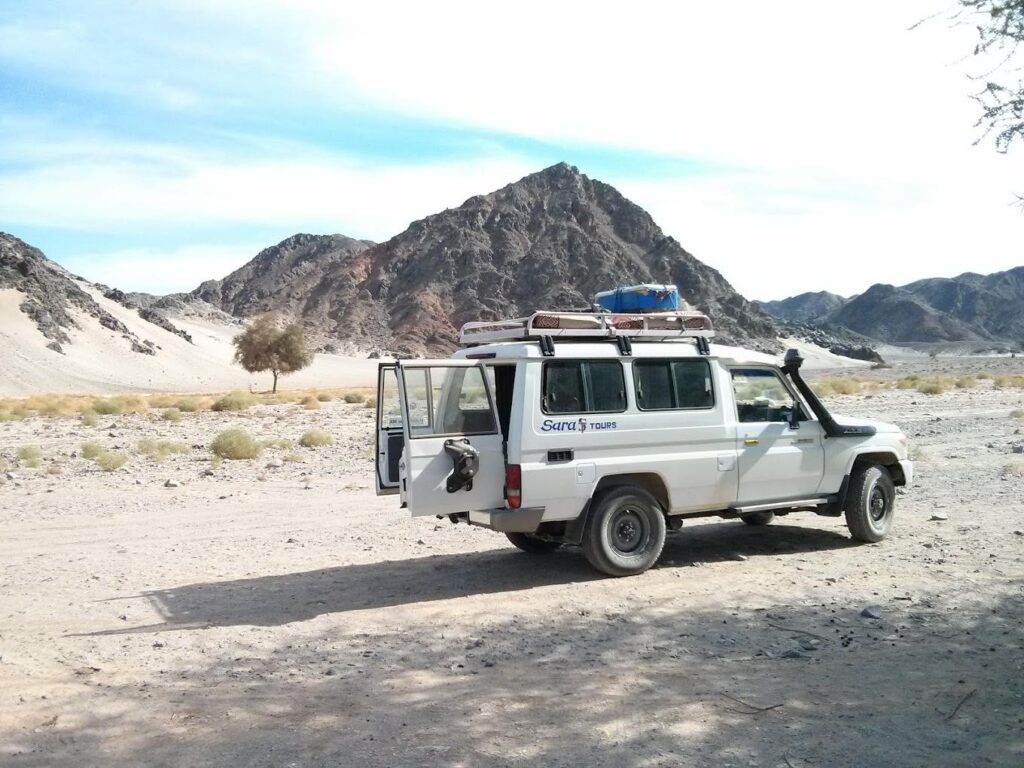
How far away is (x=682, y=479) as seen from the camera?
9133mm

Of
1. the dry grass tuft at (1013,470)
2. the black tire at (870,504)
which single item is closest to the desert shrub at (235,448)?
the black tire at (870,504)

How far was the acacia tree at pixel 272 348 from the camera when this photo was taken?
67.1 metres

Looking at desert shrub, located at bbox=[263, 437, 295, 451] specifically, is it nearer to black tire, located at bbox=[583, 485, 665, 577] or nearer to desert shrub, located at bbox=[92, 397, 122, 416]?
black tire, located at bbox=[583, 485, 665, 577]

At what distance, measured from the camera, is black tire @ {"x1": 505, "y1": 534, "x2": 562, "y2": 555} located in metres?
10.2

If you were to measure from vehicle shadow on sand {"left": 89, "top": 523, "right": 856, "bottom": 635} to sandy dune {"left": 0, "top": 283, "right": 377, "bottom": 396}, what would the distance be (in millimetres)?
70482

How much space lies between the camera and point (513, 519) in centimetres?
829

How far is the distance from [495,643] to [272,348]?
62.3m

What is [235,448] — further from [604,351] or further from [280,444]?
[604,351]

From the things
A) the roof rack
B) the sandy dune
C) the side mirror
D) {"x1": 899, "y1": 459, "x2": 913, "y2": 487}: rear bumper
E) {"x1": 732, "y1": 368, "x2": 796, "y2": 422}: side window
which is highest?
the sandy dune

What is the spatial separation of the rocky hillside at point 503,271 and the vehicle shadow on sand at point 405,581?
11834cm

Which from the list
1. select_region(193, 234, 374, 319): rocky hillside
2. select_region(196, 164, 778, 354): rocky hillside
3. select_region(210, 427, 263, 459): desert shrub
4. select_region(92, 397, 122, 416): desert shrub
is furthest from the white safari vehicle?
select_region(193, 234, 374, 319): rocky hillside

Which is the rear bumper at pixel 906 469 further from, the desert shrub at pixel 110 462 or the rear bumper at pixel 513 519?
the desert shrub at pixel 110 462

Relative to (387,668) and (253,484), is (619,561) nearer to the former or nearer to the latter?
(387,668)

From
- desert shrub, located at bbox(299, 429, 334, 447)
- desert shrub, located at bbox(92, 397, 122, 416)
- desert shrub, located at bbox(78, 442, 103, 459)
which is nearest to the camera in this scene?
desert shrub, located at bbox(78, 442, 103, 459)
